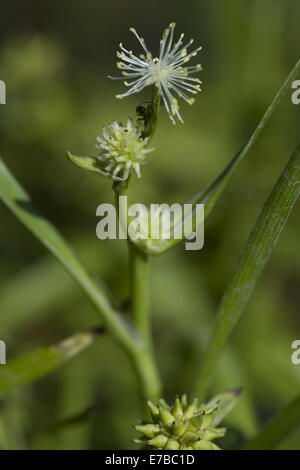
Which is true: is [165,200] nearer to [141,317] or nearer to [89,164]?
[141,317]

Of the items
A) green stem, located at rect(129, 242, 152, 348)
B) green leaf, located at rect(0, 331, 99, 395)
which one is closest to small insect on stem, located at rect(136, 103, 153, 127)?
green stem, located at rect(129, 242, 152, 348)

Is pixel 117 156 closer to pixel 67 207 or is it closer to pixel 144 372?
pixel 144 372

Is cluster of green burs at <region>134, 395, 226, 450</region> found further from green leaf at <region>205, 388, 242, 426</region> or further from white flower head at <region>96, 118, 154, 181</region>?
white flower head at <region>96, 118, 154, 181</region>

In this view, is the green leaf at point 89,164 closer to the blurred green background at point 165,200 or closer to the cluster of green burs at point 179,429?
the cluster of green burs at point 179,429

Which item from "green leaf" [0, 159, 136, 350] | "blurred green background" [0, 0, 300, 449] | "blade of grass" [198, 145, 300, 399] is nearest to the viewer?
"blade of grass" [198, 145, 300, 399]

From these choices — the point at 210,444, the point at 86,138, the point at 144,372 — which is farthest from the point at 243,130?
the point at 210,444

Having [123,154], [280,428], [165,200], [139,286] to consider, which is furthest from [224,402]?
[165,200]

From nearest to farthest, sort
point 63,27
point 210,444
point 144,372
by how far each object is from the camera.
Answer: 1. point 210,444
2. point 144,372
3. point 63,27
